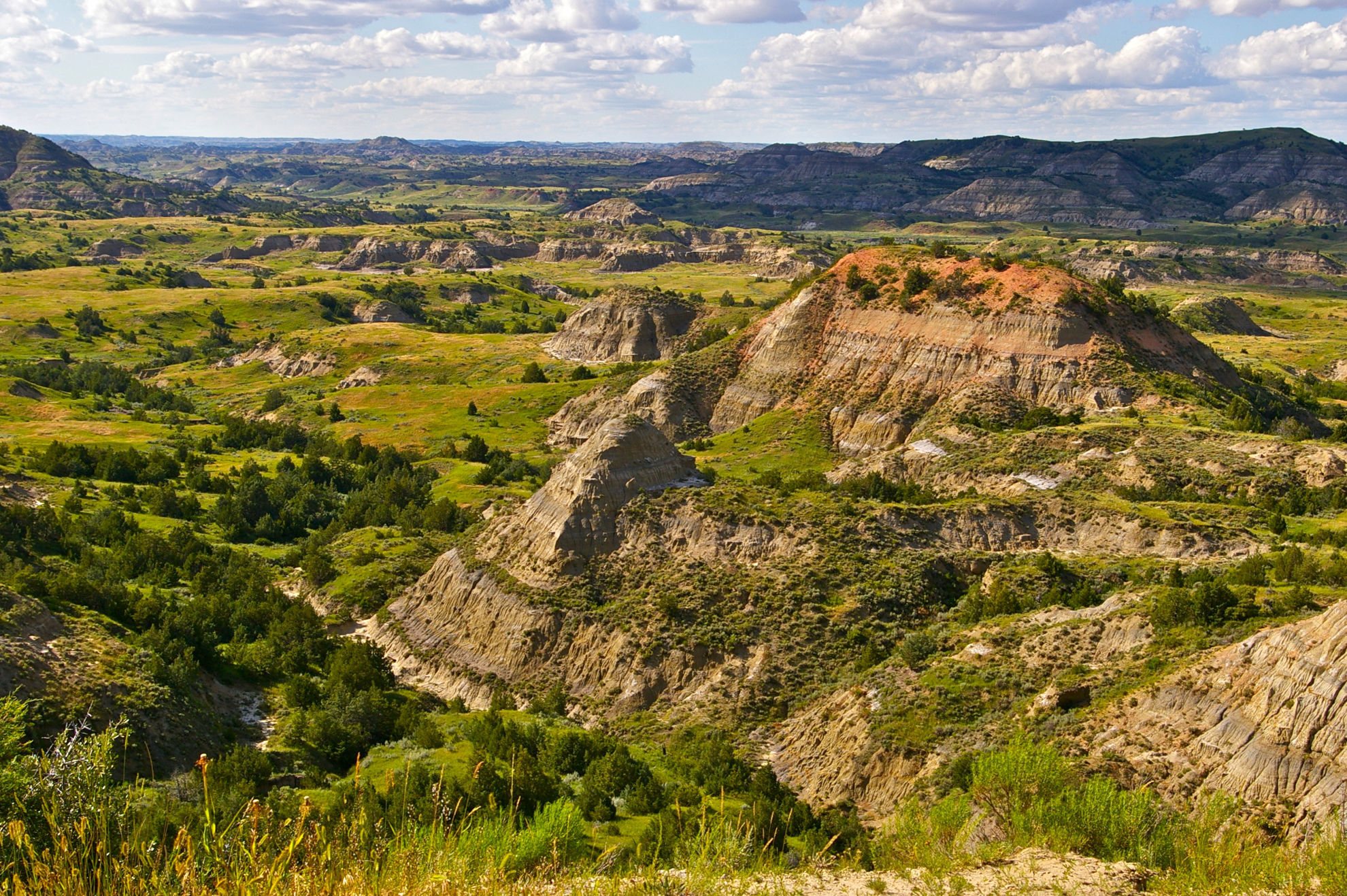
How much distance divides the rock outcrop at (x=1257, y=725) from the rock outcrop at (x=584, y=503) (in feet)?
91.1

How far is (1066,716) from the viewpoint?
31031 millimetres

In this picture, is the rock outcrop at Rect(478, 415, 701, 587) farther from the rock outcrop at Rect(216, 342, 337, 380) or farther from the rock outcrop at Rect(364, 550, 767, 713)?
the rock outcrop at Rect(216, 342, 337, 380)

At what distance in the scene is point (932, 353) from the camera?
78.8m

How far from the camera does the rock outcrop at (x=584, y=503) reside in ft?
168

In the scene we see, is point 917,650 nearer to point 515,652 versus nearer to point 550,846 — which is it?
point 515,652

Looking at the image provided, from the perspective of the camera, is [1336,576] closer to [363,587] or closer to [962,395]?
[962,395]

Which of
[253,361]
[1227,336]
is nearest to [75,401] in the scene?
[253,361]

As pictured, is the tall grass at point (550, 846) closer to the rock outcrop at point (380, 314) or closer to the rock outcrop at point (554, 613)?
the rock outcrop at point (554, 613)

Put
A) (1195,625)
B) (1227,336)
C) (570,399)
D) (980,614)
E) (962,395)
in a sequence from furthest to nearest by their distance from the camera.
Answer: (1227,336), (570,399), (962,395), (980,614), (1195,625)

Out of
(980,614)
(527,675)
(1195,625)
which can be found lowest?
(527,675)

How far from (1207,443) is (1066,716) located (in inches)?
1476

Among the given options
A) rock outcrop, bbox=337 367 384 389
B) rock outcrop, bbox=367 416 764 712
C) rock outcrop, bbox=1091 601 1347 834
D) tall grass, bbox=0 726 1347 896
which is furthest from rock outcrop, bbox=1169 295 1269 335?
tall grass, bbox=0 726 1347 896

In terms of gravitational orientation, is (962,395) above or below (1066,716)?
above

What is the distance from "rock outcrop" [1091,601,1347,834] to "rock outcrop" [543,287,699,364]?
9407 cm
